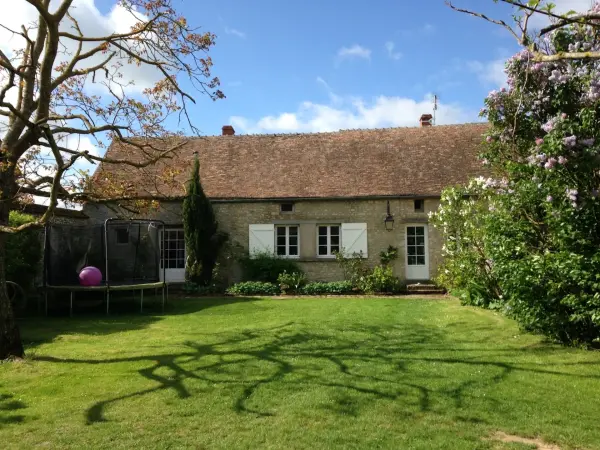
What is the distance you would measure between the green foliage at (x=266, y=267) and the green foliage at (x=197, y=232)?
1.12 metres

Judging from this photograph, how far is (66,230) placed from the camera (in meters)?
12.3

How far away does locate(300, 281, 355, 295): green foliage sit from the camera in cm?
1438

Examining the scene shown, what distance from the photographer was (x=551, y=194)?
6.71 m

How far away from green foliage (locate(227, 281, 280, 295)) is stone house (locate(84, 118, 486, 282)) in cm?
160

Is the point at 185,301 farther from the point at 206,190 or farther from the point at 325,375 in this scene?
the point at 325,375

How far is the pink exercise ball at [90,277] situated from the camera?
1141 centimetres

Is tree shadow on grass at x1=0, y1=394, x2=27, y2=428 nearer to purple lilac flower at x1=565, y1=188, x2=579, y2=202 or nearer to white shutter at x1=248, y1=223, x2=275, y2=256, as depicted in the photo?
purple lilac flower at x1=565, y1=188, x2=579, y2=202

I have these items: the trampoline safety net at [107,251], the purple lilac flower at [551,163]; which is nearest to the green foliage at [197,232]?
the trampoline safety net at [107,251]

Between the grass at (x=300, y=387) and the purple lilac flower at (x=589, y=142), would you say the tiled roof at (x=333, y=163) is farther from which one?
the purple lilac flower at (x=589, y=142)

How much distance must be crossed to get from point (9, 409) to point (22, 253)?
23.5 feet

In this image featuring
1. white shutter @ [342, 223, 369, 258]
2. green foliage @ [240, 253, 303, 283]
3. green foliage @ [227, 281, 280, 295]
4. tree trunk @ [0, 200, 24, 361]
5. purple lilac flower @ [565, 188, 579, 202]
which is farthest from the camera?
white shutter @ [342, 223, 369, 258]

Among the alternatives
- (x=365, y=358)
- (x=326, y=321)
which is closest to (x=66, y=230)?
(x=326, y=321)

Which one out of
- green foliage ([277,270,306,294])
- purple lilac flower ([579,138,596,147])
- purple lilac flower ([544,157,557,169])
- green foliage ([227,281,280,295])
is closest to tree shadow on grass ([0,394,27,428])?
purple lilac flower ([544,157,557,169])

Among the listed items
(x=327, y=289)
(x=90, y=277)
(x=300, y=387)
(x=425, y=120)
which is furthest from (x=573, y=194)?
(x=425, y=120)
